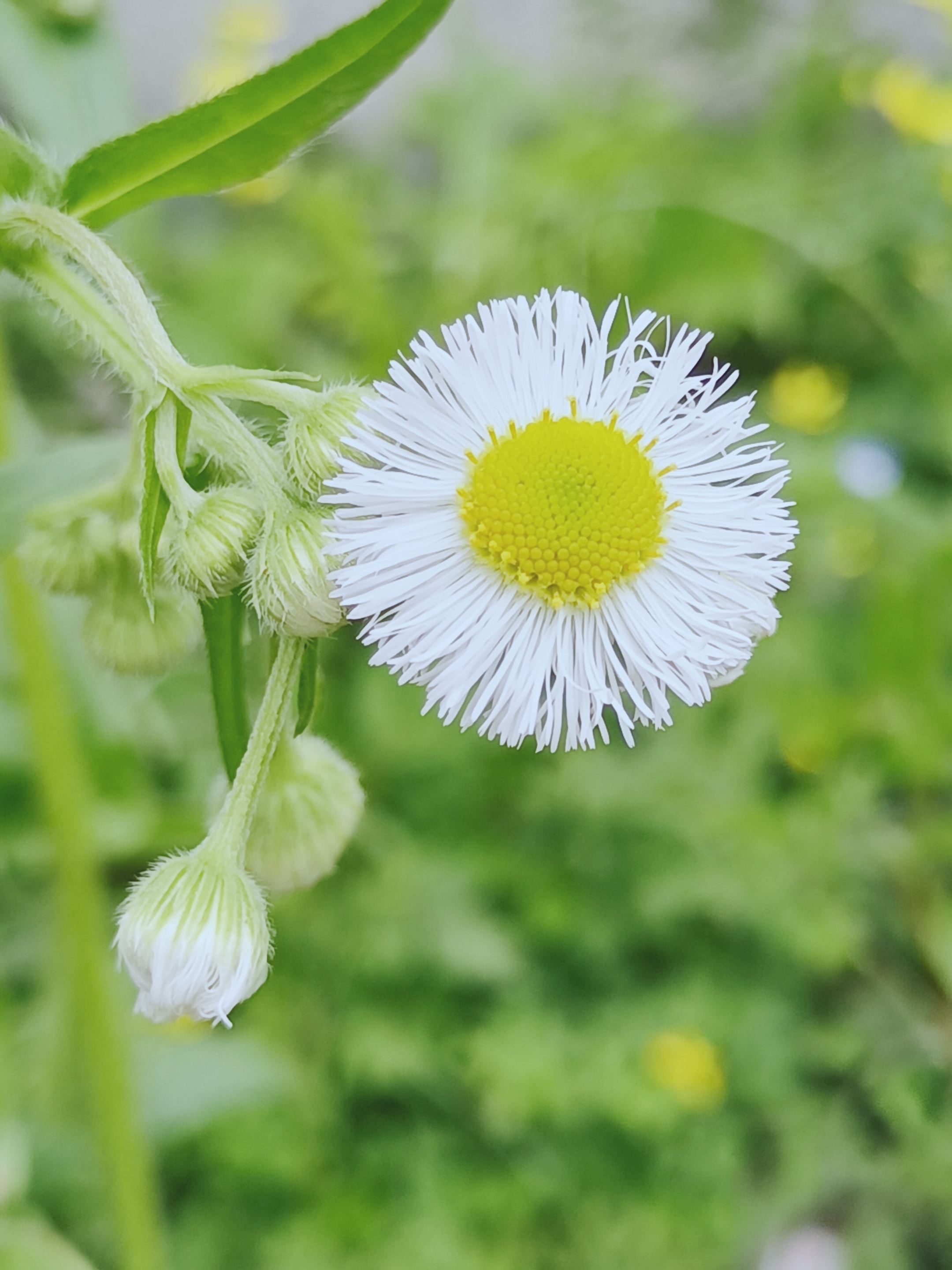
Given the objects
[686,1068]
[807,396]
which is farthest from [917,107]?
[686,1068]

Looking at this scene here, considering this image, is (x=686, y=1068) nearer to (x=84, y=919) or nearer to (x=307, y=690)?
(x=84, y=919)

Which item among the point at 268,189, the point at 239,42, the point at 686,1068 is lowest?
the point at 686,1068

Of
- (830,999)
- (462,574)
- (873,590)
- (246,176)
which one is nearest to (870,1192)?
(830,999)

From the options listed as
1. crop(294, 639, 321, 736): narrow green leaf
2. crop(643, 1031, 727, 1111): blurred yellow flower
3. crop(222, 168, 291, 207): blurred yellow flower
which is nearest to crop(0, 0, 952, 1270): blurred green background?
crop(643, 1031, 727, 1111): blurred yellow flower

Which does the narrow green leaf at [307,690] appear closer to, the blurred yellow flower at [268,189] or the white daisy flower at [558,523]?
the white daisy flower at [558,523]

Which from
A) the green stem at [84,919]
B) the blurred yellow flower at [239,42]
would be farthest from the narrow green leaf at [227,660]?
the blurred yellow flower at [239,42]

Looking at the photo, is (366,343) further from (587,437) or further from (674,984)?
(587,437)

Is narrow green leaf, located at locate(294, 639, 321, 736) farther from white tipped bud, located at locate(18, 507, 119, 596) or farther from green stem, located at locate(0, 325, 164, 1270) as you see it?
green stem, located at locate(0, 325, 164, 1270)
